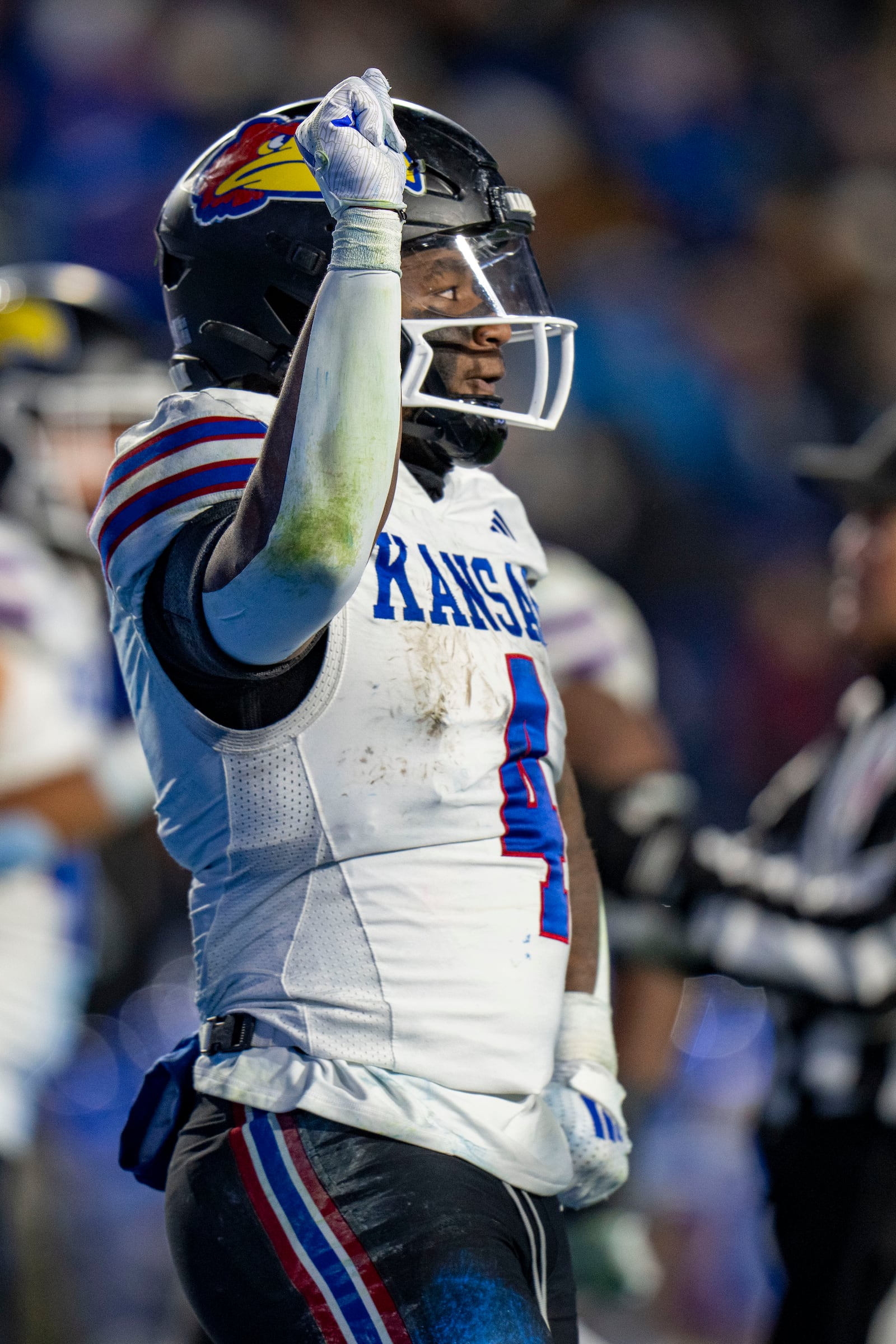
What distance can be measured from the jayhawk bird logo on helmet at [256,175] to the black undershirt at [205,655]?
18.0 inches

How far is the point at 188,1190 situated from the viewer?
1542mm

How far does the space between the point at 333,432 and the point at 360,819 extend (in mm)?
420

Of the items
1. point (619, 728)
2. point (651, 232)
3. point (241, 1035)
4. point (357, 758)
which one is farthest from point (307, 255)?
point (651, 232)

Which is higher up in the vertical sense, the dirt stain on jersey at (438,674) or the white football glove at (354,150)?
the white football glove at (354,150)

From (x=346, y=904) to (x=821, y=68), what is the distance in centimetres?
736

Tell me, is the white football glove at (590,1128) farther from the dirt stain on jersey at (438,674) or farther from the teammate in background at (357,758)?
the dirt stain on jersey at (438,674)

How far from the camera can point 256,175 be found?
1.77m

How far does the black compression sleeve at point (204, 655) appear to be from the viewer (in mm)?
1447

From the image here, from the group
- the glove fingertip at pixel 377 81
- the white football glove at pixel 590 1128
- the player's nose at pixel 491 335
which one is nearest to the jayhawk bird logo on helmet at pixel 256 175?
the player's nose at pixel 491 335

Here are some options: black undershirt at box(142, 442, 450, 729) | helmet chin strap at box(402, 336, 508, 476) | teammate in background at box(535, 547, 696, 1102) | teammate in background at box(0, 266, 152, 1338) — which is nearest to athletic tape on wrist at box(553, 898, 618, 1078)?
black undershirt at box(142, 442, 450, 729)

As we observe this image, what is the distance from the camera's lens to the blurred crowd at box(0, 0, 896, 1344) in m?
7.02

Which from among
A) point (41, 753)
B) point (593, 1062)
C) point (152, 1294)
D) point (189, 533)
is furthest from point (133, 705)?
point (152, 1294)

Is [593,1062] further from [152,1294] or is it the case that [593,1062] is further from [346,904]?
[152,1294]

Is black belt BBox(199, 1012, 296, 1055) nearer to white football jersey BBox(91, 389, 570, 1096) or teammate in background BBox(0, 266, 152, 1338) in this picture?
white football jersey BBox(91, 389, 570, 1096)
